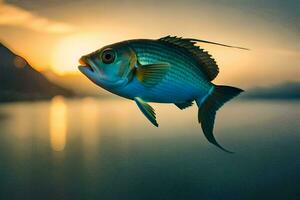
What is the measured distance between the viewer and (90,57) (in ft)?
4.40

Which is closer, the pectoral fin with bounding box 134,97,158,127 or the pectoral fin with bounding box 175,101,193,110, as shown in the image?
the pectoral fin with bounding box 134,97,158,127

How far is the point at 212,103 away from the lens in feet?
5.11

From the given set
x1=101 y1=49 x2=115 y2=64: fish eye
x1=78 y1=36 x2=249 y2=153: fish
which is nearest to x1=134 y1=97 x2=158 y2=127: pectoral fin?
x1=78 y1=36 x2=249 y2=153: fish

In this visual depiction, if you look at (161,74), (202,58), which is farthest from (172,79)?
(202,58)

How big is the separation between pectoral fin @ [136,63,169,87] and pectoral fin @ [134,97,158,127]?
0.23 ft

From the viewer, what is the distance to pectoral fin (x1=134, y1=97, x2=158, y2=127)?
1.34 metres

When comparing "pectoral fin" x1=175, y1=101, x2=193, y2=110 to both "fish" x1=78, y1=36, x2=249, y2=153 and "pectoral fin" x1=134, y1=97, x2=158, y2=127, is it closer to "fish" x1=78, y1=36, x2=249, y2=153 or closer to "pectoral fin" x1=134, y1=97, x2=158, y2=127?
"fish" x1=78, y1=36, x2=249, y2=153

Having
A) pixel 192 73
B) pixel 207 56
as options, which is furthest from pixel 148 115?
pixel 207 56

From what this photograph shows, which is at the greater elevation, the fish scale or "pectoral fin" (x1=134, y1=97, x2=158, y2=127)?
the fish scale

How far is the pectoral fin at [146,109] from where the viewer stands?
4.40 ft

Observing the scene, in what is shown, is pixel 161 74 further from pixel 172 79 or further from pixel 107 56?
pixel 107 56

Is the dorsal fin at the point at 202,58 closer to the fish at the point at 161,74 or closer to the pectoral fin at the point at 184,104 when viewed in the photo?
the fish at the point at 161,74

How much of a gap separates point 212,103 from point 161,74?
0.33m

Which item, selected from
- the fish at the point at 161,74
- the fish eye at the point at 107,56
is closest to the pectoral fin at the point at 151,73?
the fish at the point at 161,74
